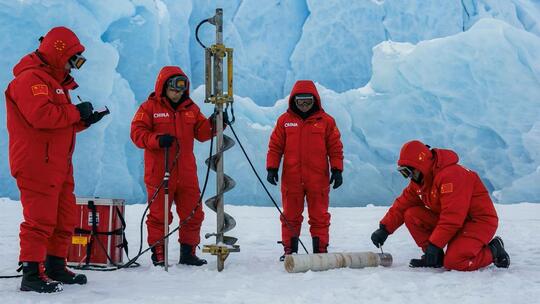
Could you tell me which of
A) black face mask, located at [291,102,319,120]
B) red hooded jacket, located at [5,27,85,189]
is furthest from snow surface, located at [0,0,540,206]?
red hooded jacket, located at [5,27,85,189]

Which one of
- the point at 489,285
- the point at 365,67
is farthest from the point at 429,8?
the point at 489,285

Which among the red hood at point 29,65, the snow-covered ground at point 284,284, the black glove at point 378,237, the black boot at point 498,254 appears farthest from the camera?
the black glove at point 378,237

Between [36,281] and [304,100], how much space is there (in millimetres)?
2259

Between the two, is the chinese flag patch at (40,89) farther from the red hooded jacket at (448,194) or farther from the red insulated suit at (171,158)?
the red hooded jacket at (448,194)

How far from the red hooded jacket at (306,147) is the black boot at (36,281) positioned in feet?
6.28

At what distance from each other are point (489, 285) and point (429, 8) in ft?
35.2

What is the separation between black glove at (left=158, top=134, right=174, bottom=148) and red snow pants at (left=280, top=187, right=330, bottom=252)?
1.04 m

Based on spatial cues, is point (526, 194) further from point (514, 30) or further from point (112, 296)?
point (112, 296)

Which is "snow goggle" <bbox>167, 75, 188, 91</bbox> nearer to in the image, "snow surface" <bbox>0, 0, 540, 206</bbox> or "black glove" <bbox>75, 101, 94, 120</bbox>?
"black glove" <bbox>75, 101, 94, 120</bbox>

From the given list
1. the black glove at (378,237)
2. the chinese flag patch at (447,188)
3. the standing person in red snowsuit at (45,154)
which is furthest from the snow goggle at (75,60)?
the chinese flag patch at (447,188)

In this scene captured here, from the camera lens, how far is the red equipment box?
360cm

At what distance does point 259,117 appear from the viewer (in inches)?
464

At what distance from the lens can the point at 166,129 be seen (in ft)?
12.5

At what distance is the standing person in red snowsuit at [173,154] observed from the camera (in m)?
3.75
